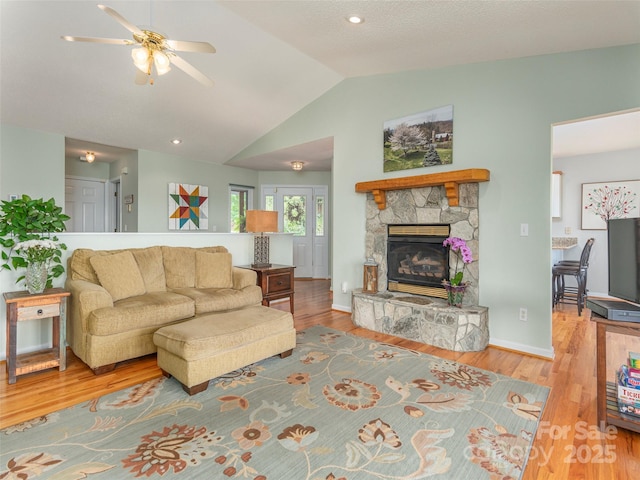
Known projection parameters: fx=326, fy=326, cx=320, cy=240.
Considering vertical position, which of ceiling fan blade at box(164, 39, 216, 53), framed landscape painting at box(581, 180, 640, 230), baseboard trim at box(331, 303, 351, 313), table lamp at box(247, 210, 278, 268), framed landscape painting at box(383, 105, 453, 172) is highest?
ceiling fan blade at box(164, 39, 216, 53)

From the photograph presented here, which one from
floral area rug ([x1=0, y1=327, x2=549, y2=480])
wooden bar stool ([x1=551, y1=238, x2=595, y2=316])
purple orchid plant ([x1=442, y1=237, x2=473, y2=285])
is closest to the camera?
floral area rug ([x1=0, y1=327, x2=549, y2=480])

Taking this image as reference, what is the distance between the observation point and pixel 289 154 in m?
5.69

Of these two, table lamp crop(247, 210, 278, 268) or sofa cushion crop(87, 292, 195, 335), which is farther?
table lamp crop(247, 210, 278, 268)

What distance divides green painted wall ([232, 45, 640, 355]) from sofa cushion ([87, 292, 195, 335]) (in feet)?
9.28

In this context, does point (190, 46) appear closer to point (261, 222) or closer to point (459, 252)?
point (261, 222)

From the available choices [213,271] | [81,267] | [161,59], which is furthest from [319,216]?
[161,59]

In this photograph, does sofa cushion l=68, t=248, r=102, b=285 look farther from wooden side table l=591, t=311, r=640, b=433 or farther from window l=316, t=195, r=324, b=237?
window l=316, t=195, r=324, b=237

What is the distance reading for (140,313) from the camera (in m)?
2.77

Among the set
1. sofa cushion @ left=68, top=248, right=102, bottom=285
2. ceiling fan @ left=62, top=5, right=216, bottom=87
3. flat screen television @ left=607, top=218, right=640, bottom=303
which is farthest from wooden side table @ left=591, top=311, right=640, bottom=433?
sofa cushion @ left=68, top=248, right=102, bottom=285

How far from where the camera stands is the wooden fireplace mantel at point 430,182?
318 cm

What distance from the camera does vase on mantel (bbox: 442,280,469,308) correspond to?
10.8 ft

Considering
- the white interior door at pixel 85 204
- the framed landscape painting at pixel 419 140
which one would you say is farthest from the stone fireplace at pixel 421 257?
the white interior door at pixel 85 204

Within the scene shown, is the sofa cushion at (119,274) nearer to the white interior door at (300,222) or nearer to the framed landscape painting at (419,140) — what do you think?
the framed landscape painting at (419,140)

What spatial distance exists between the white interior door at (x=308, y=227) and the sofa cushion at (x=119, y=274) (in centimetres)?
443
